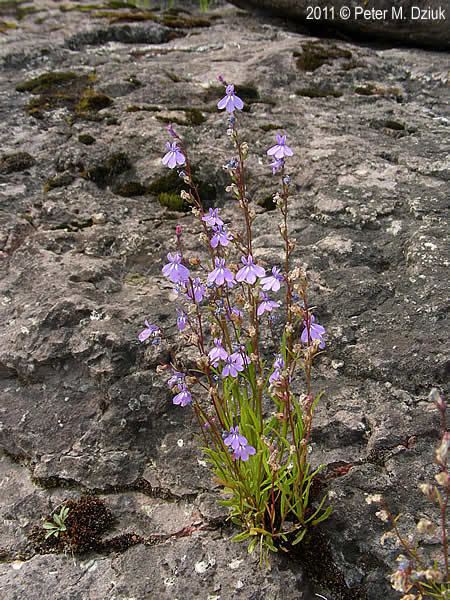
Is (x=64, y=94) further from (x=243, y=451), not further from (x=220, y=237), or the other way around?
(x=243, y=451)

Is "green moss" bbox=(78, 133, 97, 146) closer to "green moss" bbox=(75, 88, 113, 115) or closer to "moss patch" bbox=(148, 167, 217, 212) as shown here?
"green moss" bbox=(75, 88, 113, 115)

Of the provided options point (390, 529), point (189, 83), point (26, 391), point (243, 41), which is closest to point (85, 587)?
point (26, 391)

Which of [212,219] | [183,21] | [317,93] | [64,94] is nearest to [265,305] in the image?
[212,219]

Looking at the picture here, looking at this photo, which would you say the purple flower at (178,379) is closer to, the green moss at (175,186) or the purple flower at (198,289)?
the purple flower at (198,289)

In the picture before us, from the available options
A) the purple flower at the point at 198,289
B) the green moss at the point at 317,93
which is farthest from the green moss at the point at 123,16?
the purple flower at the point at 198,289

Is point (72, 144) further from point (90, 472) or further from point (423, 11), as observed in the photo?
point (423, 11)

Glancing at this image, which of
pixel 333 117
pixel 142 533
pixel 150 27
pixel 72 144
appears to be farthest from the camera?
pixel 150 27

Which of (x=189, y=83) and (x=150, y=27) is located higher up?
(x=150, y=27)
